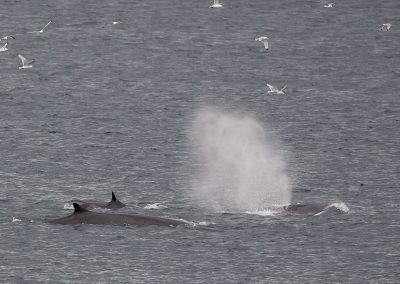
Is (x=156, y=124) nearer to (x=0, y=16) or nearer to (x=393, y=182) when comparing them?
(x=393, y=182)

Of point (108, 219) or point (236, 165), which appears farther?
point (236, 165)

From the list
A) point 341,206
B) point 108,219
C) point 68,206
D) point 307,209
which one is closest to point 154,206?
point 68,206

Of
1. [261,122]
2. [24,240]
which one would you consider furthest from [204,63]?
[24,240]

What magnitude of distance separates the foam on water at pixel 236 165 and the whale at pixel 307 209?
6.53ft

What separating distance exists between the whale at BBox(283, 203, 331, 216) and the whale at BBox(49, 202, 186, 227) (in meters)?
6.84

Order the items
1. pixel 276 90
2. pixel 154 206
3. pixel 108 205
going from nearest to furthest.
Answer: pixel 108 205, pixel 154 206, pixel 276 90

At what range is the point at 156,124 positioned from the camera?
347 feet

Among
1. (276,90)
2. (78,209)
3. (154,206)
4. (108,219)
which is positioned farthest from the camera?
(276,90)

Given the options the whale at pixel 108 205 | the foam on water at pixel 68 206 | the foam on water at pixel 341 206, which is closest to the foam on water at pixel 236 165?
the foam on water at pixel 341 206

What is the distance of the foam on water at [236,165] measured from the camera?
258 feet

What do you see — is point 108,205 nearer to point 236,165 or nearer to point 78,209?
point 78,209

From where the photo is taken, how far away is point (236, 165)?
9200 centimetres

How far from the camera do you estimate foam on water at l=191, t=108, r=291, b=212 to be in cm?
7856

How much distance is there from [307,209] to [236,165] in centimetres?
1845
